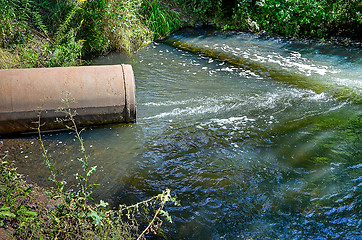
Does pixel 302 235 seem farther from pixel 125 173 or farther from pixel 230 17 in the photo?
pixel 230 17

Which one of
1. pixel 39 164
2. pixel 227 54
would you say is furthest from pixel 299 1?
pixel 39 164

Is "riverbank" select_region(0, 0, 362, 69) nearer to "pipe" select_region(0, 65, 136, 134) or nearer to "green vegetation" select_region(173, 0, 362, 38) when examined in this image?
"green vegetation" select_region(173, 0, 362, 38)

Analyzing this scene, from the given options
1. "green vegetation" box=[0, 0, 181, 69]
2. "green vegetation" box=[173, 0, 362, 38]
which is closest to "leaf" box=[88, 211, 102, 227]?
"green vegetation" box=[0, 0, 181, 69]

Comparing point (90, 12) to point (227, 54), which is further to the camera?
point (227, 54)

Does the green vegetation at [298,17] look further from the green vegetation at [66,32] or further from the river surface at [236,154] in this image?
the green vegetation at [66,32]

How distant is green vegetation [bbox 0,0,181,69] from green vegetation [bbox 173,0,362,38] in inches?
128

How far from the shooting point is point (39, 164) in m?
4.07

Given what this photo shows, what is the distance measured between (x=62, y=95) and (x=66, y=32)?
3886 mm

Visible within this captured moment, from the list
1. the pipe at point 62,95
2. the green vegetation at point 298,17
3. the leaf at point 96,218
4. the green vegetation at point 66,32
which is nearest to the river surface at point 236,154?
the pipe at point 62,95

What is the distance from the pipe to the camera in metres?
4.38

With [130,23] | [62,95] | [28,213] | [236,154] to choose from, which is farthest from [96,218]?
[130,23]

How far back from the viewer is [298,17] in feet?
32.1

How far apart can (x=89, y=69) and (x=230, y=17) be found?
773 centimetres

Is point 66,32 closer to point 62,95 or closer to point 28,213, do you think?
point 62,95
